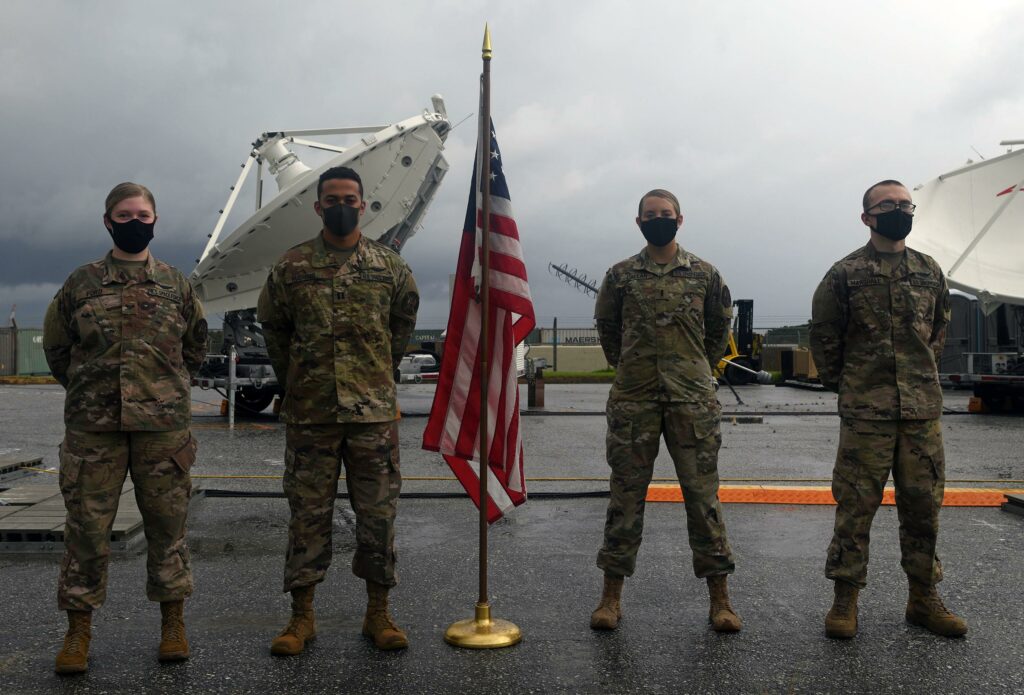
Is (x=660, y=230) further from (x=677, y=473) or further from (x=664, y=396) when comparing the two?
(x=677, y=473)

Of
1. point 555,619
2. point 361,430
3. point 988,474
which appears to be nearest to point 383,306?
point 361,430

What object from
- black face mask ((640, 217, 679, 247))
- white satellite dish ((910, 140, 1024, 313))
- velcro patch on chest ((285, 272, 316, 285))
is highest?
white satellite dish ((910, 140, 1024, 313))

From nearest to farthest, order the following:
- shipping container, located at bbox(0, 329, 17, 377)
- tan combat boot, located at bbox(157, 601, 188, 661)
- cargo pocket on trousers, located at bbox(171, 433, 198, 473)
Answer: tan combat boot, located at bbox(157, 601, 188, 661)
cargo pocket on trousers, located at bbox(171, 433, 198, 473)
shipping container, located at bbox(0, 329, 17, 377)

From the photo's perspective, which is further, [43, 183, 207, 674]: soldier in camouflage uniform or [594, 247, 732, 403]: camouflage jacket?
[594, 247, 732, 403]: camouflage jacket

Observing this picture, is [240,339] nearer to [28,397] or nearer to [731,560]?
[28,397]

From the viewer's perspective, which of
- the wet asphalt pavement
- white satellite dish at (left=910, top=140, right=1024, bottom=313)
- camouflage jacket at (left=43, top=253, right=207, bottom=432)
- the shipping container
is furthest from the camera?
the shipping container

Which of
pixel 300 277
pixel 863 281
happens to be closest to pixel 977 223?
pixel 863 281

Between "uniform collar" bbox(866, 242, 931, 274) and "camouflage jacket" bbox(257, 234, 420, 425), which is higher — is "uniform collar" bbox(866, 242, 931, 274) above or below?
above

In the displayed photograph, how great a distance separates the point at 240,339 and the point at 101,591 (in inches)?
470

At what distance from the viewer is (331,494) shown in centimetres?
390

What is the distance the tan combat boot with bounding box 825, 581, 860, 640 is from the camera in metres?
3.83

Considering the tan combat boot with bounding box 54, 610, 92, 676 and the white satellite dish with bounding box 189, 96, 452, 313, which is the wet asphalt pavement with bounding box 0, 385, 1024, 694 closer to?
the tan combat boot with bounding box 54, 610, 92, 676

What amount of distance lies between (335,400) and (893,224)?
2611 mm

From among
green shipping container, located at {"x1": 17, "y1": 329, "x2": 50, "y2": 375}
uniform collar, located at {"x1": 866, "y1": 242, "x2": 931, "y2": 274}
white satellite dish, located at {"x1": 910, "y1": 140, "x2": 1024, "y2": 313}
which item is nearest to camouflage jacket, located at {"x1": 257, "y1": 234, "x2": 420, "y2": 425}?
uniform collar, located at {"x1": 866, "y1": 242, "x2": 931, "y2": 274}
